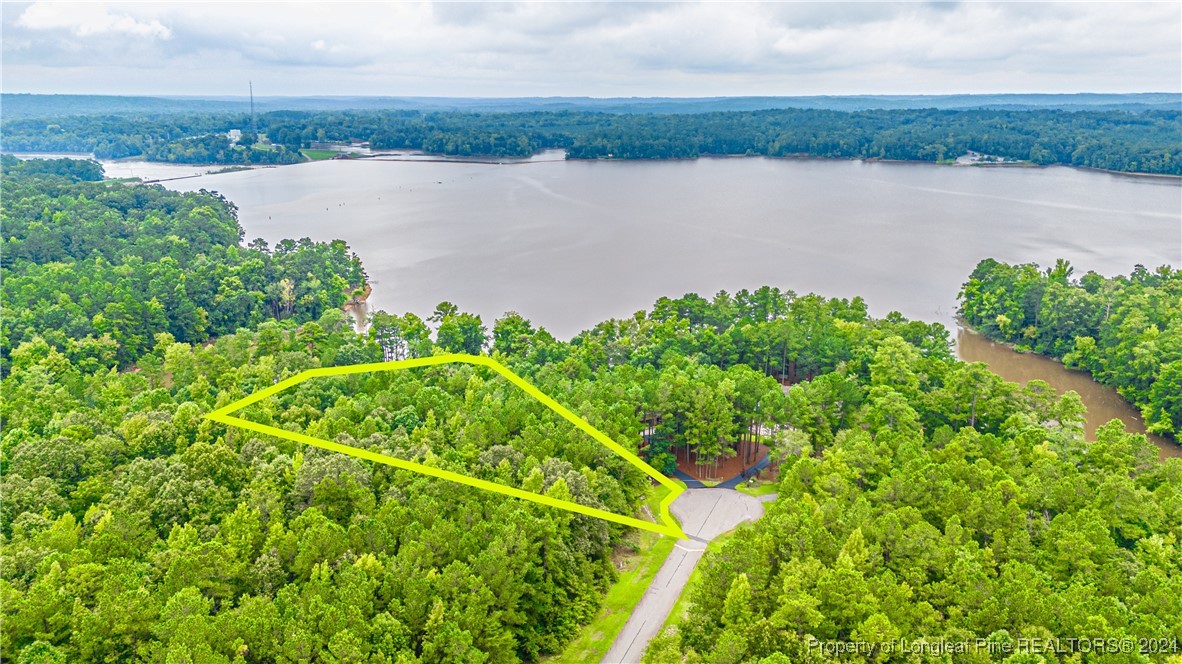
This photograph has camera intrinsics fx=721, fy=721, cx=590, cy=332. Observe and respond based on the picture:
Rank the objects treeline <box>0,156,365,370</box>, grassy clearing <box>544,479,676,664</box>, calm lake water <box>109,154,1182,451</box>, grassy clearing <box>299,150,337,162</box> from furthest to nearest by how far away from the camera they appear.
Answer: grassy clearing <box>299,150,337,162</box>, calm lake water <box>109,154,1182,451</box>, treeline <box>0,156,365,370</box>, grassy clearing <box>544,479,676,664</box>

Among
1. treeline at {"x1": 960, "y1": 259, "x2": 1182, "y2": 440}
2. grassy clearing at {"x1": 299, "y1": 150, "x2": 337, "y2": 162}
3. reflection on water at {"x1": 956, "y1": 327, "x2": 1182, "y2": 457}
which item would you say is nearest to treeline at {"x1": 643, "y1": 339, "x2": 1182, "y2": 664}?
reflection on water at {"x1": 956, "y1": 327, "x2": 1182, "y2": 457}

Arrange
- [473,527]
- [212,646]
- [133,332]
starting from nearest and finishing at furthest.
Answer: [212,646] < [473,527] < [133,332]

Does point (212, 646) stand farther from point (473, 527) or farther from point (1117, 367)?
point (1117, 367)

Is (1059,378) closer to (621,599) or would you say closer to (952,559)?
(952,559)

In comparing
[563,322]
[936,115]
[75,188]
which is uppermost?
[936,115]

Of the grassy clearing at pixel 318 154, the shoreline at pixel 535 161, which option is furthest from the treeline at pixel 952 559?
the grassy clearing at pixel 318 154

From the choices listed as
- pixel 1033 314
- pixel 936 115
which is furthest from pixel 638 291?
pixel 936 115

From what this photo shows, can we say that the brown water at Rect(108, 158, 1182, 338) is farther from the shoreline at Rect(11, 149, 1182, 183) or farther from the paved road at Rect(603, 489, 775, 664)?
the paved road at Rect(603, 489, 775, 664)

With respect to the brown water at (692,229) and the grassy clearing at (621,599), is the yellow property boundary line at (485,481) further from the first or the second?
the brown water at (692,229)
